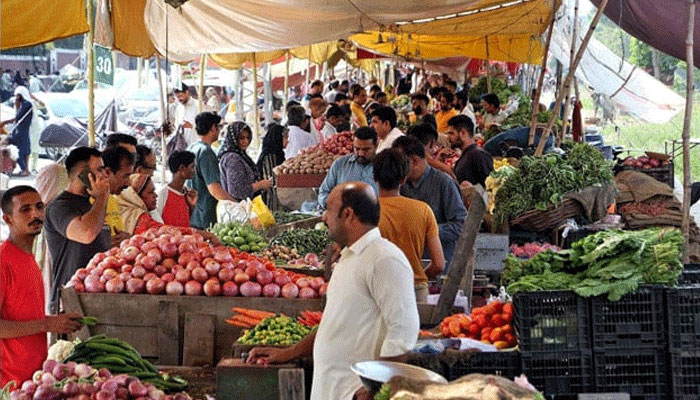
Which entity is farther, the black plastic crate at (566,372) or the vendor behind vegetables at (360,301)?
the black plastic crate at (566,372)

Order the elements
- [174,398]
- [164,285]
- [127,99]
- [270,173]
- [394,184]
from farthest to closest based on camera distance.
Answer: [127,99] < [270,173] < [164,285] < [394,184] < [174,398]

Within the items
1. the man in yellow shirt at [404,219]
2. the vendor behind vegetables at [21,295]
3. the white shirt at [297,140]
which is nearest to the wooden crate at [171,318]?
the man in yellow shirt at [404,219]

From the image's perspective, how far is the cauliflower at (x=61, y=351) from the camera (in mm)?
6086

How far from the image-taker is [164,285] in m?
7.04

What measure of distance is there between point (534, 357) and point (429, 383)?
150 cm

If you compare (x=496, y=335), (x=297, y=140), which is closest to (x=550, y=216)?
(x=496, y=335)

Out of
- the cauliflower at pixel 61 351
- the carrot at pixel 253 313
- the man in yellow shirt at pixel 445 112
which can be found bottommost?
the cauliflower at pixel 61 351

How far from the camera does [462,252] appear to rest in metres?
5.85

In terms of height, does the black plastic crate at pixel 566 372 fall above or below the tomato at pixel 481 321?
below

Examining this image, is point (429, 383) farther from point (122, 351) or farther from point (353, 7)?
point (353, 7)

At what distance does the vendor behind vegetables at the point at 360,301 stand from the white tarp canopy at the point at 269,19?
5776 mm

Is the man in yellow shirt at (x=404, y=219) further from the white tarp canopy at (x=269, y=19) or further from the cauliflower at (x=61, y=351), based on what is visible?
the white tarp canopy at (x=269, y=19)

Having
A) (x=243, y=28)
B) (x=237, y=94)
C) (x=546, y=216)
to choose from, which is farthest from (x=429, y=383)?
(x=237, y=94)

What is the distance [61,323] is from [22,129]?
710 inches
